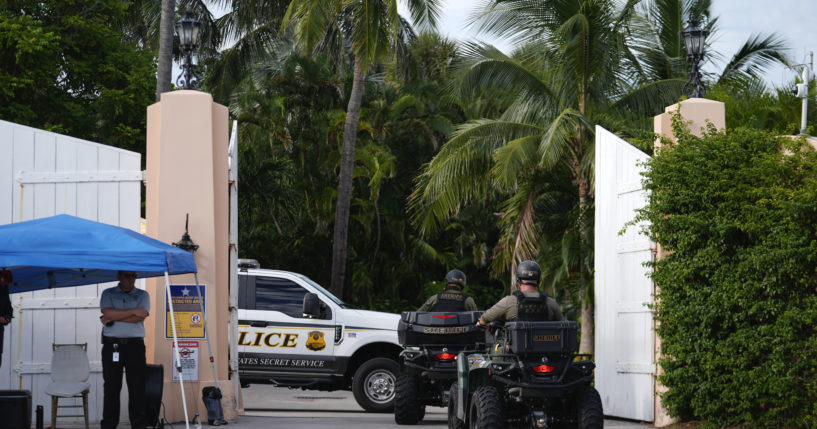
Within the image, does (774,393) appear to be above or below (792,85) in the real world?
below

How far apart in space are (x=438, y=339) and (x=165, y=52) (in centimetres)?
1240

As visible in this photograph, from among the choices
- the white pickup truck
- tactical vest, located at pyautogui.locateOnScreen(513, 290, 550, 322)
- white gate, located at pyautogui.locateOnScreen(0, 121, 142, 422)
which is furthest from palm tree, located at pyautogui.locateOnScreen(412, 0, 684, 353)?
tactical vest, located at pyautogui.locateOnScreen(513, 290, 550, 322)

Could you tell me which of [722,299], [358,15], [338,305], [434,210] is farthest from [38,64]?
[722,299]

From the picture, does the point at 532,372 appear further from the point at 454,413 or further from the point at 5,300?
the point at 5,300

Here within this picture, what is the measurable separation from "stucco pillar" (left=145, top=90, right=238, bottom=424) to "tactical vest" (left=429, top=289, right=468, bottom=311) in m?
2.65

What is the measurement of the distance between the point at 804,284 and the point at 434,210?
33.2 ft

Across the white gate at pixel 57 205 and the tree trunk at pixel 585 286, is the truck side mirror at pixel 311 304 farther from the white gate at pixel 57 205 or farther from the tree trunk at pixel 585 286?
the tree trunk at pixel 585 286

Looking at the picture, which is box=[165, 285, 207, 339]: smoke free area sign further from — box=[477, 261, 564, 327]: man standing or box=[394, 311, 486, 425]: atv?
box=[477, 261, 564, 327]: man standing

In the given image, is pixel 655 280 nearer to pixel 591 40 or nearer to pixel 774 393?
pixel 774 393

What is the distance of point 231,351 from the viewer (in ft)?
41.1

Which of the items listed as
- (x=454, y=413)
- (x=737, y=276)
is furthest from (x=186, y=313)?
(x=737, y=276)

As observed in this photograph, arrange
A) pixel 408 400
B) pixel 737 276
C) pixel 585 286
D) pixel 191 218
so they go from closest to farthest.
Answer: pixel 737 276, pixel 191 218, pixel 408 400, pixel 585 286

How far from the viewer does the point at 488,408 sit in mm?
8758

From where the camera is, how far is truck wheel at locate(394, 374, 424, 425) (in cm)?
1214
